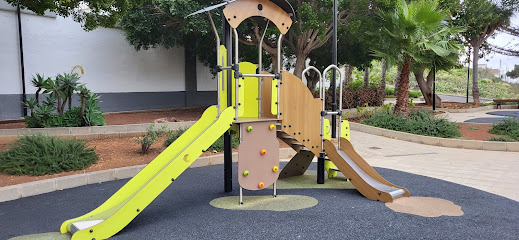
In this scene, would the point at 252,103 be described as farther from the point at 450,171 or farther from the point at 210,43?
the point at 210,43

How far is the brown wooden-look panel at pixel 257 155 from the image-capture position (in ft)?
14.4

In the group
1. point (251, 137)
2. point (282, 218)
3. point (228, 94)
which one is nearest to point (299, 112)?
point (251, 137)

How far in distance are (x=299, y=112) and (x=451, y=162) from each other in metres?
4.15

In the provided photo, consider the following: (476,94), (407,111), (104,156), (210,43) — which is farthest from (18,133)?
(476,94)

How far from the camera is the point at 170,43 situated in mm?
13555

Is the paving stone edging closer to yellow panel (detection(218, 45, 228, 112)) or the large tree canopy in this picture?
yellow panel (detection(218, 45, 228, 112))

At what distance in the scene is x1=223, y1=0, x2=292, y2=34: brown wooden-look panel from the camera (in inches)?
172

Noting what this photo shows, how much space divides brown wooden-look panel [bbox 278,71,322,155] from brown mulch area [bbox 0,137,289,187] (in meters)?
2.91

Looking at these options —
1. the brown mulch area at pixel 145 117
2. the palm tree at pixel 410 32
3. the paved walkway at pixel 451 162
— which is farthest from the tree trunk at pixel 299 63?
the paved walkway at pixel 451 162

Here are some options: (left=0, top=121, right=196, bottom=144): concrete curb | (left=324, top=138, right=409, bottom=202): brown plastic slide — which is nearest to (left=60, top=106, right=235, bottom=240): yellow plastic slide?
(left=324, top=138, right=409, bottom=202): brown plastic slide

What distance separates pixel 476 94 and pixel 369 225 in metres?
21.3

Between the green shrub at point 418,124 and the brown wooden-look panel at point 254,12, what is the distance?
7.16 meters

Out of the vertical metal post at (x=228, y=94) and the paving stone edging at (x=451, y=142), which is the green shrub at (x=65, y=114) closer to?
the vertical metal post at (x=228, y=94)

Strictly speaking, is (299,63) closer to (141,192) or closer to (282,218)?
(282,218)
